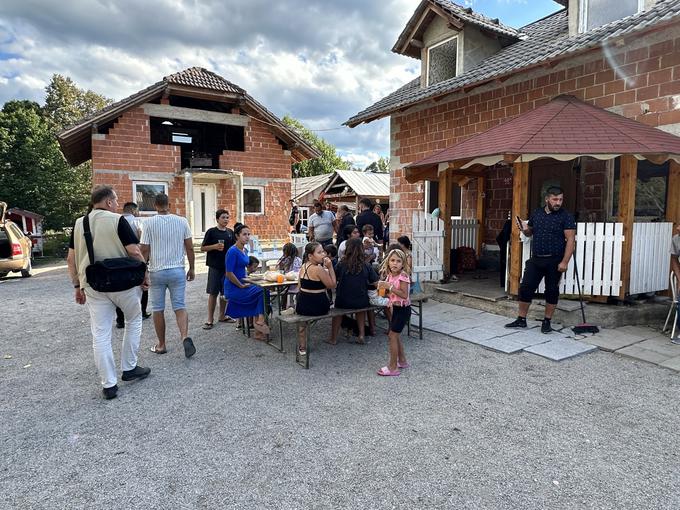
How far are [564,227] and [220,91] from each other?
13836 mm

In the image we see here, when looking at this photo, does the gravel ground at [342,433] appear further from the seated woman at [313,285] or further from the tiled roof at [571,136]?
the tiled roof at [571,136]

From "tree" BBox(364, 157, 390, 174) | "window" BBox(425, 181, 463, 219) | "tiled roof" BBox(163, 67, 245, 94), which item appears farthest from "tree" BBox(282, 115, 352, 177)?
"window" BBox(425, 181, 463, 219)

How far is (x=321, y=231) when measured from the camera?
9180mm

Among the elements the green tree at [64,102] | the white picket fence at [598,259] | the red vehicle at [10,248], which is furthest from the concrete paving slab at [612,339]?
the green tree at [64,102]

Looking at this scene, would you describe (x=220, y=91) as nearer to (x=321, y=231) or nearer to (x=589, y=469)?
A: (x=321, y=231)

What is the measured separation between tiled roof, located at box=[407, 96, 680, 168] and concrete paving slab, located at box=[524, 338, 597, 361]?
96.0 inches

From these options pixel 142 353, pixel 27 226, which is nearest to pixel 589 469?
pixel 142 353

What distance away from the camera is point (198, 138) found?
1688 cm

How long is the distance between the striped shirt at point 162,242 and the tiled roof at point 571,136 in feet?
14.4

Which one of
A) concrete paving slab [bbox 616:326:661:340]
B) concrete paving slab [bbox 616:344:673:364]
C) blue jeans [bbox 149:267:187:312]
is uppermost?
blue jeans [bbox 149:267:187:312]

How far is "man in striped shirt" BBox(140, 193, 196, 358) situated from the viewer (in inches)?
191

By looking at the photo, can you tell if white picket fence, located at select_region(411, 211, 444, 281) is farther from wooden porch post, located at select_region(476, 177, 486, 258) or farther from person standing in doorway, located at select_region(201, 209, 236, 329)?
person standing in doorway, located at select_region(201, 209, 236, 329)

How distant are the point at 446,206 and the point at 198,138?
39.2 ft

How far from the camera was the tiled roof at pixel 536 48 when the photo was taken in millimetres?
6004
